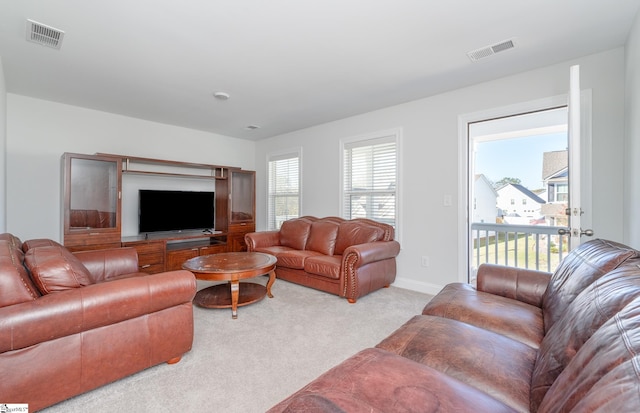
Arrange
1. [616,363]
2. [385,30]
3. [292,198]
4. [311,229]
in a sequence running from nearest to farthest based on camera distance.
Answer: [616,363]
[385,30]
[311,229]
[292,198]

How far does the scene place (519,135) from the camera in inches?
168

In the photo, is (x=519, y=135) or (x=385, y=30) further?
(x=519, y=135)

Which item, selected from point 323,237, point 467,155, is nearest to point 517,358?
point 467,155

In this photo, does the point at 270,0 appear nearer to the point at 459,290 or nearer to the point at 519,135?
the point at 459,290

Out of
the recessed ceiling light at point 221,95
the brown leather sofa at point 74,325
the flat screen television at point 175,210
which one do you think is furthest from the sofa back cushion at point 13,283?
the flat screen television at point 175,210

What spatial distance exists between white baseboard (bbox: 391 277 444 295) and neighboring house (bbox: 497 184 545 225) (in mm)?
1773

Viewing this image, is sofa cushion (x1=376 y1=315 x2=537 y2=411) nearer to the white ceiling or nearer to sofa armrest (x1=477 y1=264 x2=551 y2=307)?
sofa armrest (x1=477 y1=264 x2=551 y2=307)

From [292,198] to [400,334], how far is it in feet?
13.5

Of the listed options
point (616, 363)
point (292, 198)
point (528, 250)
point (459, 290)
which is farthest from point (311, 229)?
point (616, 363)

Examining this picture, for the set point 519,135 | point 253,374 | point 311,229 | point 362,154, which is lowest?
point 253,374

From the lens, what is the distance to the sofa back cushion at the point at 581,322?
890 millimetres

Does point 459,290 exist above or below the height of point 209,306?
above

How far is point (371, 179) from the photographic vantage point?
412 cm

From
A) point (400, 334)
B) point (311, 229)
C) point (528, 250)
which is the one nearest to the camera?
point (400, 334)
